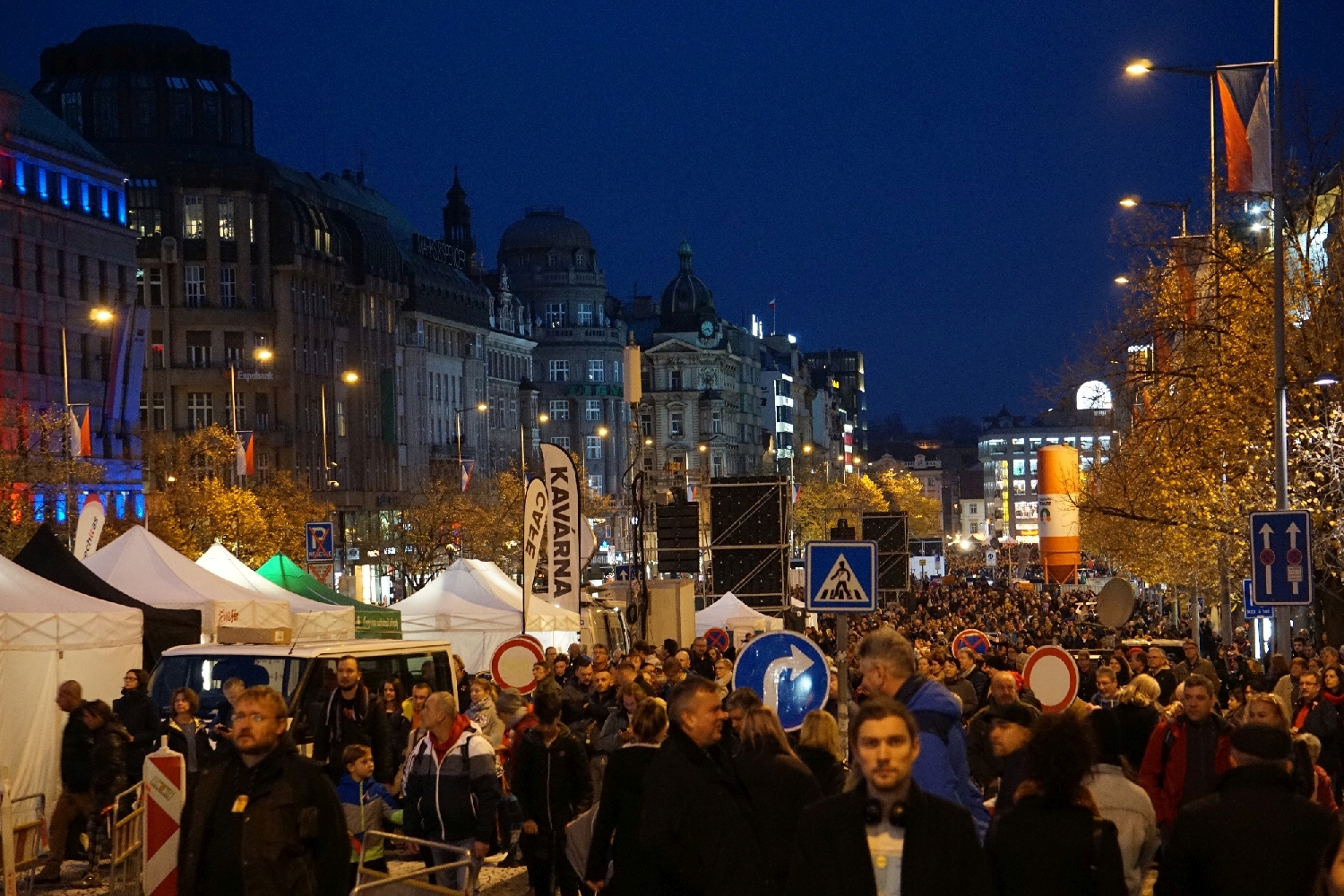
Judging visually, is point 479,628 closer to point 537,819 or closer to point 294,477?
point 537,819

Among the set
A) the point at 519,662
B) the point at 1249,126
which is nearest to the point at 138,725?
the point at 519,662

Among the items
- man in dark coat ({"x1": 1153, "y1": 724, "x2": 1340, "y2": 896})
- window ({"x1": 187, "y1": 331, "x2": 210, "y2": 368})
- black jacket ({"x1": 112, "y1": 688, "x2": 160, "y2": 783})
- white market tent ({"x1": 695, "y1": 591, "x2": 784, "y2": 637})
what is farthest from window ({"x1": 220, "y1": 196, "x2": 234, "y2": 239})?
man in dark coat ({"x1": 1153, "y1": 724, "x2": 1340, "y2": 896})

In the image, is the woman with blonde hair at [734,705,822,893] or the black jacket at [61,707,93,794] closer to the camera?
the woman with blonde hair at [734,705,822,893]

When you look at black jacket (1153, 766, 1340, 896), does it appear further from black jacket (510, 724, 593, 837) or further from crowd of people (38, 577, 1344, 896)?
black jacket (510, 724, 593, 837)

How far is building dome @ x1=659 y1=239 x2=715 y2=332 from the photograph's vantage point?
172 meters

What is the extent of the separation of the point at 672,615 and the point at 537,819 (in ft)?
75.3

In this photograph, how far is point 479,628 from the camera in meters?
31.2

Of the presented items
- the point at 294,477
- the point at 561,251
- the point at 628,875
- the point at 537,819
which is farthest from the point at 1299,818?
the point at 561,251

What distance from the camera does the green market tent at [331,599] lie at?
29000 millimetres

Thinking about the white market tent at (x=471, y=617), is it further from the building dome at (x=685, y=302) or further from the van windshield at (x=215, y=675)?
the building dome at (x=685, y=302)

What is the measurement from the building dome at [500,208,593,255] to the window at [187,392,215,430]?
66.1 m

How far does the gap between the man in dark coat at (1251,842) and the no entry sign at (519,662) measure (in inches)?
479

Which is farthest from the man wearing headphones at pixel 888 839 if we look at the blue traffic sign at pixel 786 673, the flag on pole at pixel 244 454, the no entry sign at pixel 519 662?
the flag on pole at pixel 244 454

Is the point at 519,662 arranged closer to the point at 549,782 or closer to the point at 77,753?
the point at 77,753
